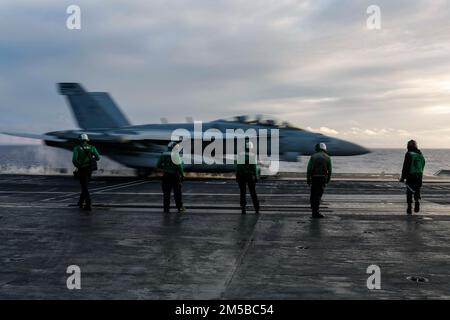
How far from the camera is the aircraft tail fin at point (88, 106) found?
31469 mm

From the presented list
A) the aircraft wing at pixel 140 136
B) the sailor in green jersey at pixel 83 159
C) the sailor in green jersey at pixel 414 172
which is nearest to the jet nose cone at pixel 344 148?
the aircraft wing at pixel 140 136

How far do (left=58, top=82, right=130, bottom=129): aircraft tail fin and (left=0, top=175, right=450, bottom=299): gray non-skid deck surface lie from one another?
61.2ft

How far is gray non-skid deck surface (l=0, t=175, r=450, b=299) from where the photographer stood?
17.8 ft

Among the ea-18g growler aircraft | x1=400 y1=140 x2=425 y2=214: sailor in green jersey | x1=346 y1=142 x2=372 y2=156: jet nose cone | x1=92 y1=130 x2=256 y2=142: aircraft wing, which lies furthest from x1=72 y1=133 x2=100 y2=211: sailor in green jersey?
x1=346 y1=142 x2=372 y2=156: jet nose cone

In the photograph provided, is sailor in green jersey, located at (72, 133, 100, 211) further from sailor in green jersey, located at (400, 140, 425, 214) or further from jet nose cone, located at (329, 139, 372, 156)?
jet nose cone, located at (329, 139, 372, 156)

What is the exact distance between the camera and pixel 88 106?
31.5 meters

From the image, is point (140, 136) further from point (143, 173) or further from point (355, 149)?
point (355, 149)

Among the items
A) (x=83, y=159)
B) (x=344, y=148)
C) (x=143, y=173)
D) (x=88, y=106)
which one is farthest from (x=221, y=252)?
(x=88, y=106)

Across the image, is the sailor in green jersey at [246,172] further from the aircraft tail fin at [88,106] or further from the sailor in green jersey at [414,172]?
the aircraft tail fin at [88,106]

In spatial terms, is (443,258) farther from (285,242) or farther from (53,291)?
(53,291)

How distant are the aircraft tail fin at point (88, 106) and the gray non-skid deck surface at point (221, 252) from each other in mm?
18641

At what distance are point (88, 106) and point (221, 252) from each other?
26458mm
